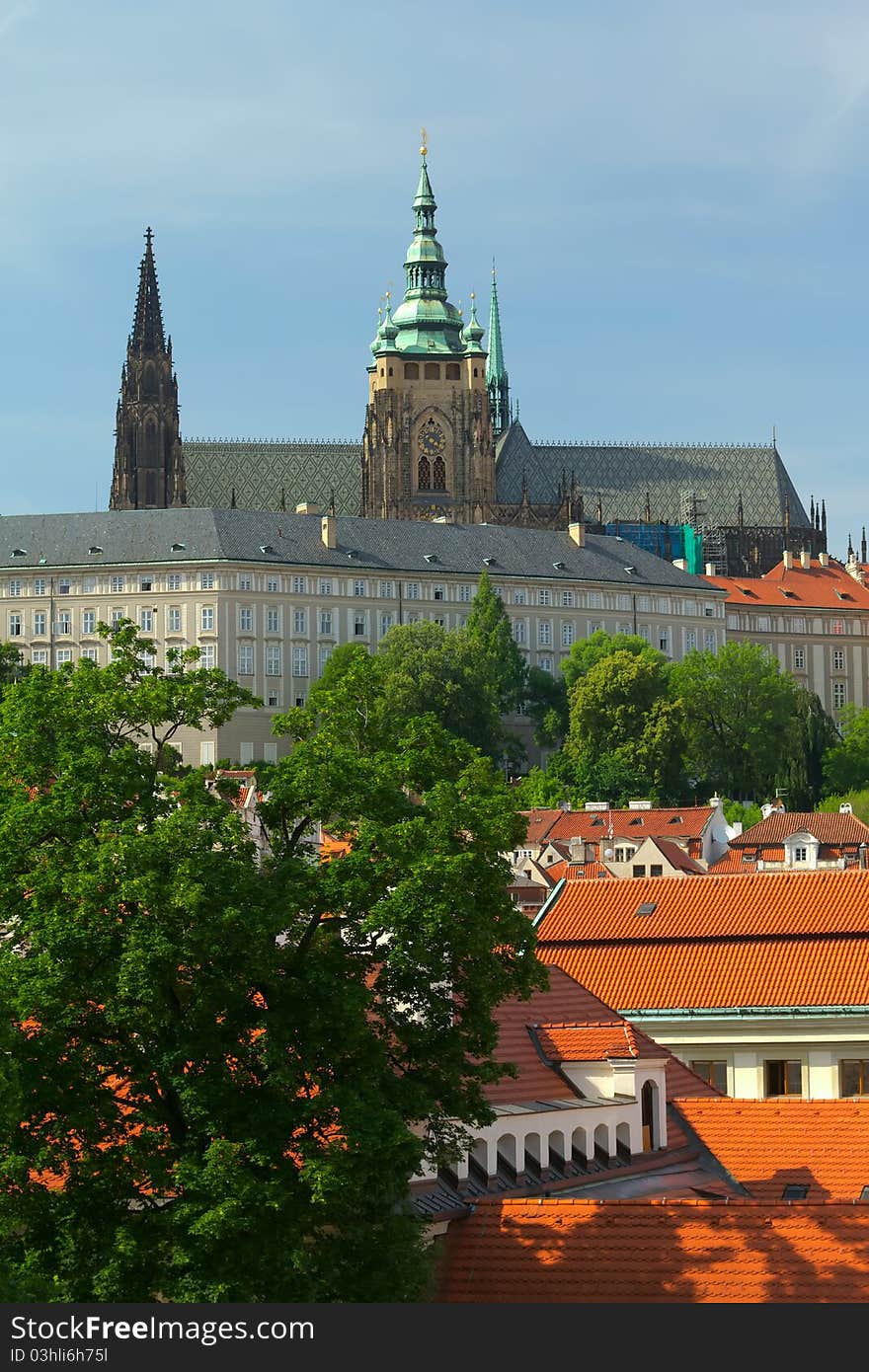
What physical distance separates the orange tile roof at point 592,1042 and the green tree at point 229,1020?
529 cm

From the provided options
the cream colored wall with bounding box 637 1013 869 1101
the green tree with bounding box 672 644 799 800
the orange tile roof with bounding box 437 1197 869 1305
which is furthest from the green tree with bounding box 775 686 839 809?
the orange tile roof with bounding box 437 1197 869 1305

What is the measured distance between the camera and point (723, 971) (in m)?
56.3

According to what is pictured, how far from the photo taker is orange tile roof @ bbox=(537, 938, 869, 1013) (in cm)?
5516

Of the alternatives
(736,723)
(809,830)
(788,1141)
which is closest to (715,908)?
(788,1141)

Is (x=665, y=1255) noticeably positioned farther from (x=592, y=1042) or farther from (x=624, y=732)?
(x=624, y=732)

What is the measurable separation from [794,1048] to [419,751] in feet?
55.7

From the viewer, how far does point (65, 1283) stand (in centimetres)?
3372

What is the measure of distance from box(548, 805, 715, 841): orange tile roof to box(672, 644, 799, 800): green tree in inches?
1778

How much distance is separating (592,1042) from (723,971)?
12557mm

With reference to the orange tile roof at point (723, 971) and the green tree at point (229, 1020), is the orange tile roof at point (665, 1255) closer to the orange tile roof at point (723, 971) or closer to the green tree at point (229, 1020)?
the green tree at point (229, 1020)

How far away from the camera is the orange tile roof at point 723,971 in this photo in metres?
55.2

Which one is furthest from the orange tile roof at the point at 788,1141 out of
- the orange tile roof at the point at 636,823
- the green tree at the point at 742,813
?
the green tree at the point at 742,813

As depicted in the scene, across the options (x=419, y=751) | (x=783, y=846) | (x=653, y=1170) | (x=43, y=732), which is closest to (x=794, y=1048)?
(x=653, y=1170)

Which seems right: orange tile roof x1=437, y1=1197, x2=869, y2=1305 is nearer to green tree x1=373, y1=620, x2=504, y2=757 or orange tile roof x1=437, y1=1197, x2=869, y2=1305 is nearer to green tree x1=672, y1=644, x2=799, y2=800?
green tree x1=373, y1=620, x2=504, y2=757
